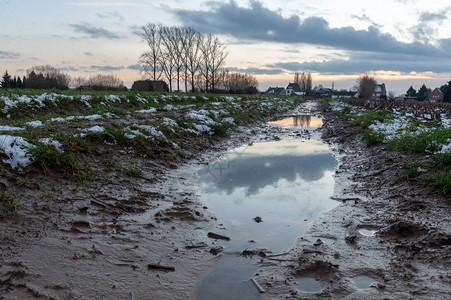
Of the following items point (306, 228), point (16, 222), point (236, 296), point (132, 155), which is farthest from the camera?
point (132, 155)

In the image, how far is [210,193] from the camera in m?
5.74

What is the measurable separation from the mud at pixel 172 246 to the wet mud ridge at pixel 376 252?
0.01 metres

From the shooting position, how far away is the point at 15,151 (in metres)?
4.72

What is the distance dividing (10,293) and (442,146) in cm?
740

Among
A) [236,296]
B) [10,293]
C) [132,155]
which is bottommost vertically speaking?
[236,296]

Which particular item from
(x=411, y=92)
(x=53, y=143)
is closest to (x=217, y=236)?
(x=53, y=143)

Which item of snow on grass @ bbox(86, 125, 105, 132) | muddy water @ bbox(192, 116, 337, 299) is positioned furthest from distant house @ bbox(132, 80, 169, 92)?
snow on grass @ bbox(86, 125, 105, 132)

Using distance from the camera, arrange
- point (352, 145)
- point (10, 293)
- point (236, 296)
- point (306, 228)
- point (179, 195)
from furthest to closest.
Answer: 1. point (352, 145)
2. point (179, 195)
3. point (306, 228)
4. point (236, 296)
5. point (10, 293)

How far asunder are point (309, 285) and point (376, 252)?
1.09m

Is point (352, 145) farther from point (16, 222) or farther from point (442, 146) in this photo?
point (16, 222)

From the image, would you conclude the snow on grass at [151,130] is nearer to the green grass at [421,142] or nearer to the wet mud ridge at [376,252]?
the wet mud ridge at [376,252]

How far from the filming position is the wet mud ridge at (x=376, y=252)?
2834 millimetres

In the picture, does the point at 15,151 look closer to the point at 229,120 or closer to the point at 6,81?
the point at 229,120

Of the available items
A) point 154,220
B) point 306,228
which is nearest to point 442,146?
point 306,228
